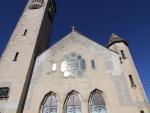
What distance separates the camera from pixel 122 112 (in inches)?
529

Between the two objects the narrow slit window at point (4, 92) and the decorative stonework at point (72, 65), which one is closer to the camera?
the narrow slit window at point (4, 92)

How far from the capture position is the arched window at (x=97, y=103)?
14.1 metres

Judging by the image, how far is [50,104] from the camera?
15.0 metres

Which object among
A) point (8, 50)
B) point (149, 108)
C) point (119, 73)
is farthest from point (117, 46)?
point (8, 50)

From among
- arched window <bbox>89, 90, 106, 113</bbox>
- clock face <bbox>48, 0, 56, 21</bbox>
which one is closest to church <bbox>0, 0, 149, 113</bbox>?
arched window <bbox>89, 90, 106, 113</bbox>

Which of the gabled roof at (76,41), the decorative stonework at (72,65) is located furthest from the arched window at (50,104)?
the gabled roof at (76,41)

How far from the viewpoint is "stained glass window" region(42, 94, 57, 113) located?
14.6 m

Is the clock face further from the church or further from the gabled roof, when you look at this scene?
the gabled roof

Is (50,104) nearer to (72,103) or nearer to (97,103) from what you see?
(72,103)

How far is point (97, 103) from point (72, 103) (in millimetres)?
2177

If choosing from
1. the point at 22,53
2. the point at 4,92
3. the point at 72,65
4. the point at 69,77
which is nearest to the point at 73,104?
the point at 69,77

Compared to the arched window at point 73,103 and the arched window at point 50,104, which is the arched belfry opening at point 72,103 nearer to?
the arched window at point 73,103

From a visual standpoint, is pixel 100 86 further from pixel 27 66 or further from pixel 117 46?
pixel 27 66

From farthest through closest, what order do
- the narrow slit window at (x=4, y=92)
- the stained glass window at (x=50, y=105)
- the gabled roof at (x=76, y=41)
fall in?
1. the gabled roof at (x=76, y=41)
2. the narrow slit window at (x=4, y=92)
3. the stained glass window at (x=50, y=105)
